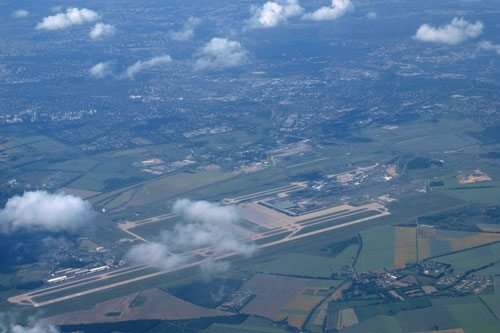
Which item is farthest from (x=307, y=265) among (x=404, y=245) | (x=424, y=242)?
(x=424, y=242)

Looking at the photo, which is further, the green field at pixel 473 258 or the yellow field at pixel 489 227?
the yellow field at pixel 489 227

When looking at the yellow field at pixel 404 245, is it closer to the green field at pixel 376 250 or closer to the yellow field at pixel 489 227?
the green field at pixel 376 250

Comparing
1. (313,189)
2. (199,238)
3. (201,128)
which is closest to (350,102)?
(201,128)

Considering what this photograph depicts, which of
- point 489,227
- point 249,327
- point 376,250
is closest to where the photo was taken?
point 249,327

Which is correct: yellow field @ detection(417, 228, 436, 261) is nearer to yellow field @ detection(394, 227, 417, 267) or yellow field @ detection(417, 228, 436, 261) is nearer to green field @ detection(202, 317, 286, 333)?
yellow field @ detection(394, 227, 417, 267)

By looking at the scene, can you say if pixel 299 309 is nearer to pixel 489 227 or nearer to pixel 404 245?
pixel 404 245

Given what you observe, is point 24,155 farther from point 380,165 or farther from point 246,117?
point 380,165

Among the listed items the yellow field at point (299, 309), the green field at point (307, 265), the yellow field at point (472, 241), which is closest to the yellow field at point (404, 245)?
the yellow field at point (472, 241)

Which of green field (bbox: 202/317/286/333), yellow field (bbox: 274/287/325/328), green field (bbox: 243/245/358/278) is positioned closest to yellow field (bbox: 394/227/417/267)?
green field (bbox: 243/245/358/278)

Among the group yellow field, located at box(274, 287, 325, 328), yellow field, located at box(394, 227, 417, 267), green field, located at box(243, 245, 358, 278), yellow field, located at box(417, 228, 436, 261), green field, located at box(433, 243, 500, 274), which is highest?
green field, located at box(243, 245, 358, 278)
